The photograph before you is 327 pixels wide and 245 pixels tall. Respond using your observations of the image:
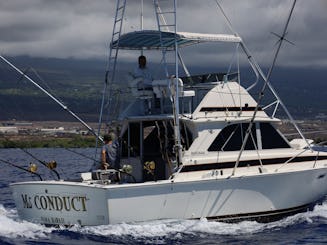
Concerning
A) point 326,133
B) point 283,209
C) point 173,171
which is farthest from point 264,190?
point 326,133

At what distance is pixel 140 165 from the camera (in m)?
18.7

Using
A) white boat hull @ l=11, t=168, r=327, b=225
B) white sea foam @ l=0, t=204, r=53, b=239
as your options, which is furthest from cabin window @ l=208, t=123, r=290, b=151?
white sea foam @ l=0, t=204, r=53, b=239

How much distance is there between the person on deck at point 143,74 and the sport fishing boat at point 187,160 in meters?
0.09

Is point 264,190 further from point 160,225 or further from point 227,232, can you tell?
point 160,225

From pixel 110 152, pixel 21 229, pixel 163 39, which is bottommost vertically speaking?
pixel 21 229

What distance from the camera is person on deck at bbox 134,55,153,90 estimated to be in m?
18.7

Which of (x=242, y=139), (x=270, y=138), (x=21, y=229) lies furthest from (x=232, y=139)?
(x=21, y=229)

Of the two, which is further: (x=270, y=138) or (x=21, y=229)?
(x=270, y=138)

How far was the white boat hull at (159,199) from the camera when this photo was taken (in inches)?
634

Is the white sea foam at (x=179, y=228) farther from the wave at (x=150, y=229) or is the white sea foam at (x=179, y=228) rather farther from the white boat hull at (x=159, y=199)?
the white boat hull at (x=159, y=199)

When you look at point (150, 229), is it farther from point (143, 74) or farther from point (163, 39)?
point (163, 39)

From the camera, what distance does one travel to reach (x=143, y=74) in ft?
61.8

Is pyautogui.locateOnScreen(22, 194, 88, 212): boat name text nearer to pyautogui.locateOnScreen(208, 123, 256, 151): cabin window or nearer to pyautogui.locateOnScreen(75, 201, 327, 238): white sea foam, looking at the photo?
pyautogui.locateOnScreen(75, 201, 327, 238): white sea foam

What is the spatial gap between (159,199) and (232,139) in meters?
2.80
